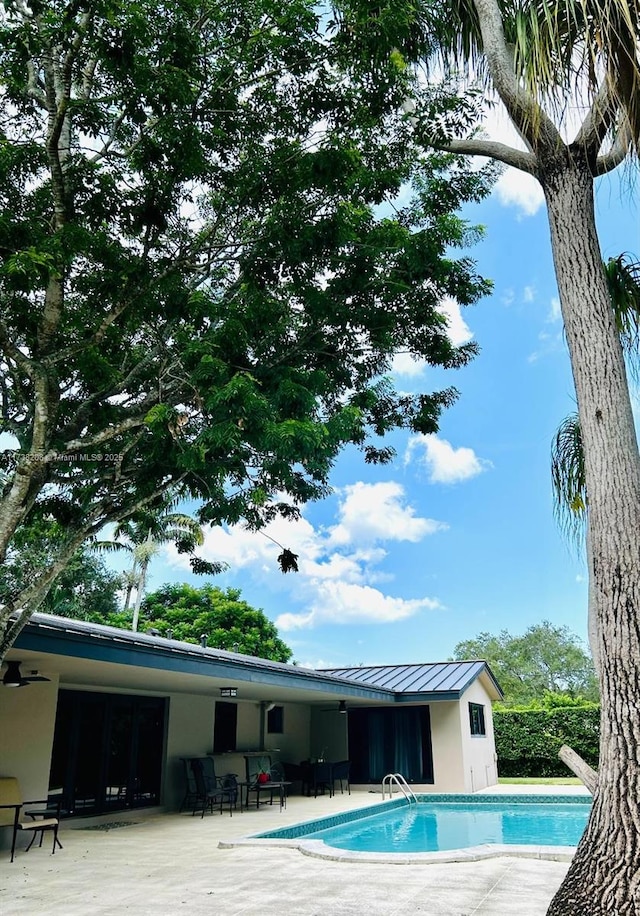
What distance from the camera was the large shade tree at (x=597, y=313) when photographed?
303 centimetres

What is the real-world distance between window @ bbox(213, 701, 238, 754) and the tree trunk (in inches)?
558

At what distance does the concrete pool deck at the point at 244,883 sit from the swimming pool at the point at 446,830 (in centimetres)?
27

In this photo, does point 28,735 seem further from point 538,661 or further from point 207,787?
point 538,661

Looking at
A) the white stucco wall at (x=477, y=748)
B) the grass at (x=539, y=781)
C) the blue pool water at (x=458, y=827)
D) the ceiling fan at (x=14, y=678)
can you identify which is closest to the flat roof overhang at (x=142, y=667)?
the ceiling fan at (x=14, y=678)

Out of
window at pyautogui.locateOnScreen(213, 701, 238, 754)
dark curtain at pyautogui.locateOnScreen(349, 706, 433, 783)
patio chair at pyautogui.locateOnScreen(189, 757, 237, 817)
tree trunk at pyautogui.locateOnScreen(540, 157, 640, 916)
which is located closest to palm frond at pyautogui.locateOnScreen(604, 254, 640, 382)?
tree trunk at pyautogui.locateOnScreen(540, 157, 640, 916)

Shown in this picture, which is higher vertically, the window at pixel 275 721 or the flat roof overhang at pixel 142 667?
the flat roof overhang at pixel 142 667

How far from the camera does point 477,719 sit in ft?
63.1

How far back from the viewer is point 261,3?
650cm

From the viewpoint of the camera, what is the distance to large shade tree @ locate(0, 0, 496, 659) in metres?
6.08

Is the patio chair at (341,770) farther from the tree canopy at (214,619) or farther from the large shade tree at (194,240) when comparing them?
the tree canopy at (214,619)

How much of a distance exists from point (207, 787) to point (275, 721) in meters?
4.98

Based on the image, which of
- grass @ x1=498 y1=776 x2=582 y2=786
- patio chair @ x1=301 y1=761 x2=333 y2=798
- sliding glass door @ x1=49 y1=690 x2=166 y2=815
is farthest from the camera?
grass @ x1=498 y1=776 x2=582 y2=786

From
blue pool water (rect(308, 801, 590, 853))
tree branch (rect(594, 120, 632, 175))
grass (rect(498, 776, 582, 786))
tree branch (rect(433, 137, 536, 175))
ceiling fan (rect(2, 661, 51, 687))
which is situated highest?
tree branch (rect(433, 137, 536, 175))

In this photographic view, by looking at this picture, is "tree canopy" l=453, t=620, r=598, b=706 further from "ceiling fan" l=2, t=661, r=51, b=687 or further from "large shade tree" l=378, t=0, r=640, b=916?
"large shade tree" l=378, t=0, r=640, b=916
